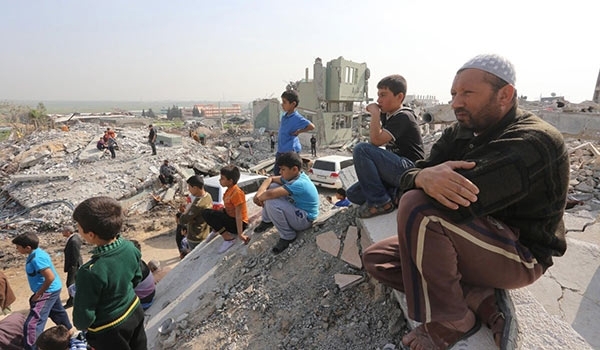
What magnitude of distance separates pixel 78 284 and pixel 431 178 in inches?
94.4

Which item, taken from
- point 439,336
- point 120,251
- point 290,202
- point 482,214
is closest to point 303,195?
point 290,202

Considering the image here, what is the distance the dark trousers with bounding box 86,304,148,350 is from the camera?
254 cm

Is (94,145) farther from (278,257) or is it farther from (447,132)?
(447,132)

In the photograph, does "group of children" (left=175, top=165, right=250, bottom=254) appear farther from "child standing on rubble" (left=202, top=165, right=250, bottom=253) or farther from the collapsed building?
the collapsed building

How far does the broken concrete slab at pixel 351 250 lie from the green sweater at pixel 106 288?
1.90 meters

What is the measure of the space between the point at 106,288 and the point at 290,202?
7.41ft

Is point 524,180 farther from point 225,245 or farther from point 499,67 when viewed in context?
point 225,245

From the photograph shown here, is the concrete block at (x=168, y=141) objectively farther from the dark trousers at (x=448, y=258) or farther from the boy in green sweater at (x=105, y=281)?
the dark trousers at (x=448, y=258)

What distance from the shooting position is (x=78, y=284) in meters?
2.30

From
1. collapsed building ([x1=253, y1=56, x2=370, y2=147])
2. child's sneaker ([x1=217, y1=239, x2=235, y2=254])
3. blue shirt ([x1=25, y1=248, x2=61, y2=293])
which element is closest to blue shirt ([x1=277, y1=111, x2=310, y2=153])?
child's sneaker ([x1=217, y1=239, x2=235, y2=254])

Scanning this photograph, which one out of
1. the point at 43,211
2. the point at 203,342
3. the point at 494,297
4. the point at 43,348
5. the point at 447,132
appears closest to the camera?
the point at 494,297

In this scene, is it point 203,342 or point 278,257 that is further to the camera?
point 278,257

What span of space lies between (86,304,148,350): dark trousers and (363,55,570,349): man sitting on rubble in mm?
2137

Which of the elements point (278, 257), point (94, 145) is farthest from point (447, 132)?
point (94, 145)
